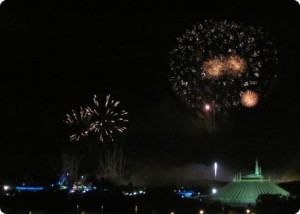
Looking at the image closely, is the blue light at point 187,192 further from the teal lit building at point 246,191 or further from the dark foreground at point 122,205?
the dark foreground at point 122,205

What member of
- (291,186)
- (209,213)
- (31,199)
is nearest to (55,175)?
(31,199)

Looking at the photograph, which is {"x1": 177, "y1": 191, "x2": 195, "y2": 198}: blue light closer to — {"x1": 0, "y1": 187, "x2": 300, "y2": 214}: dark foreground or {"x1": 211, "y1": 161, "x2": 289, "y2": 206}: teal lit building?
{"x1": 211, "y1": 161, "x2": 289, "y2": 206}: teal lit building

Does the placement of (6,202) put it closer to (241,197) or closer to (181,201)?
(181,201)

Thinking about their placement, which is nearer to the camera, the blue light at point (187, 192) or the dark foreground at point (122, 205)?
the dark foreground at point (122, 205)

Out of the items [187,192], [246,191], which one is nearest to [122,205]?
[246,191]

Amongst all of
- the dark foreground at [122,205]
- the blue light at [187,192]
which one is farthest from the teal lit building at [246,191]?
the blue light at [187,192]

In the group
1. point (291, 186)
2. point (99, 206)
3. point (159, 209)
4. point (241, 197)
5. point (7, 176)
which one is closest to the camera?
point (159, 209)

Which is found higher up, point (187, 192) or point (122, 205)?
point (187, 192)

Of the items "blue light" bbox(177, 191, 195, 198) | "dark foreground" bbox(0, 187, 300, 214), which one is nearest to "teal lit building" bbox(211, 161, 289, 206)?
"dark foreground" bbox(0, 187, 300, 214)

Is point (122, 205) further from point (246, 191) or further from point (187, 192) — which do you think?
point (187, 192)
